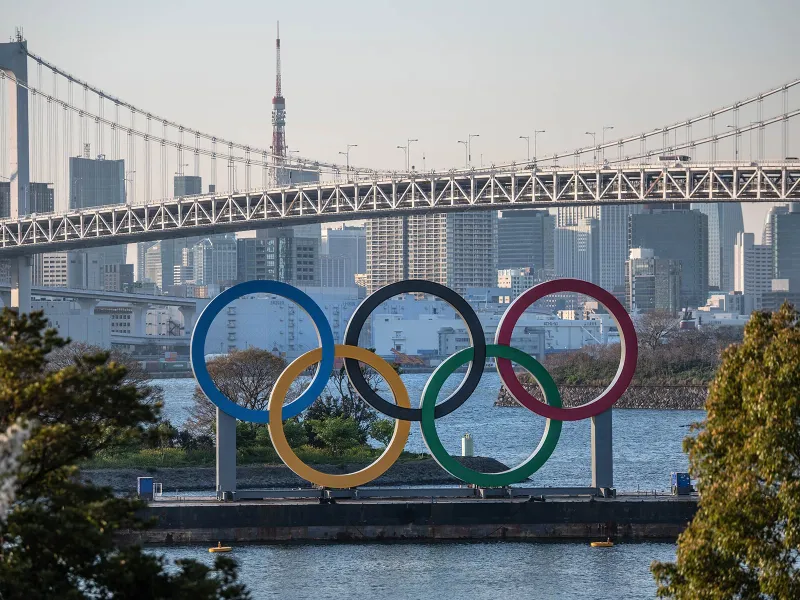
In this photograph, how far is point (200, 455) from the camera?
2858cm

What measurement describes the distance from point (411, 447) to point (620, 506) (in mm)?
15209

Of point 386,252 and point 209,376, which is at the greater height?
point 386,252

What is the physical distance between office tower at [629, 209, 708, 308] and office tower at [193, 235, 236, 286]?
38721mm

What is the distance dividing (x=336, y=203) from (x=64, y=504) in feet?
113

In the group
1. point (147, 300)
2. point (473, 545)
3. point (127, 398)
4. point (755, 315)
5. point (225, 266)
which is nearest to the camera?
point (127, 398)

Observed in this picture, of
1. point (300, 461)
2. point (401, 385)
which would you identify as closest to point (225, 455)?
point (300, 461)

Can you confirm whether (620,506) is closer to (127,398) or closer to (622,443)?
(127,398)

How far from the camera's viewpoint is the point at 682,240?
Result: 517ft

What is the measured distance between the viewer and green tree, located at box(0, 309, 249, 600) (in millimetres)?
9969

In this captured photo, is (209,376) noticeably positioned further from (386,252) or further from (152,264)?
(152,264)

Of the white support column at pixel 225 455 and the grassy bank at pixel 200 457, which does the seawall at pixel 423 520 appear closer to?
the white support column at pixel 225 455

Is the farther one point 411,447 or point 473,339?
point 411,447

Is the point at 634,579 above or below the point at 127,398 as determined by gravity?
below

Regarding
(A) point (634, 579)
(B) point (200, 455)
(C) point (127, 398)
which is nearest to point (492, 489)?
(A) point (634, 579)
